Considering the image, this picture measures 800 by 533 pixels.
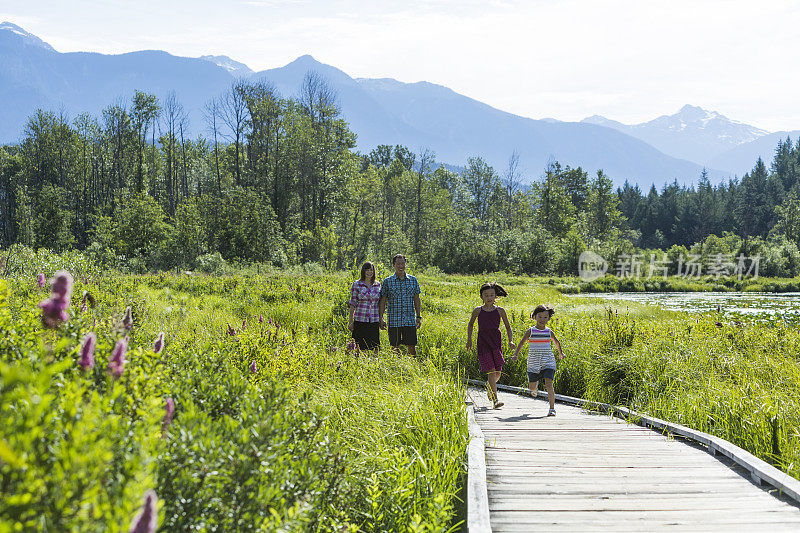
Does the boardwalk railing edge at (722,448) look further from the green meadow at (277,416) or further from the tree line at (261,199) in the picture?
the tree line at (261,199)

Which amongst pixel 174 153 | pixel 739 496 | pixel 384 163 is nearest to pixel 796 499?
pixel 739 496

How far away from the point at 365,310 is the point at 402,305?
558 millimetres

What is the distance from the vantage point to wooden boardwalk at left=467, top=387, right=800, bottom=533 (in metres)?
3.32

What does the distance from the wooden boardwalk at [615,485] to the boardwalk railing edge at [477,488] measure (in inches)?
4.0

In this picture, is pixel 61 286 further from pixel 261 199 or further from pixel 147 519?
pixel 261 199

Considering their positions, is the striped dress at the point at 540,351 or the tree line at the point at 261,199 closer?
the striped dress at the point at 540,351

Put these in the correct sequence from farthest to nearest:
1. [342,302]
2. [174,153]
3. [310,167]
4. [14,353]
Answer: [174,153] → [310,167] → [342,302] → [14,353]

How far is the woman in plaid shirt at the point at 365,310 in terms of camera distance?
7500 mm

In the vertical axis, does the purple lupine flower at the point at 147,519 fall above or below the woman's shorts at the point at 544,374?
above

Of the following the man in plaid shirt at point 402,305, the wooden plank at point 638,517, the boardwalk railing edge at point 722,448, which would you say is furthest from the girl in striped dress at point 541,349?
the wooden plank at point 638,517

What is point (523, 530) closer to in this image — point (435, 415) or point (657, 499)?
point (657, 499)

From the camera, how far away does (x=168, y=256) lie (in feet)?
98.6

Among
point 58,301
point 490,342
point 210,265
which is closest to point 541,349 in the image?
point 490,342

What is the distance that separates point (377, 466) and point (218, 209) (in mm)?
34403
